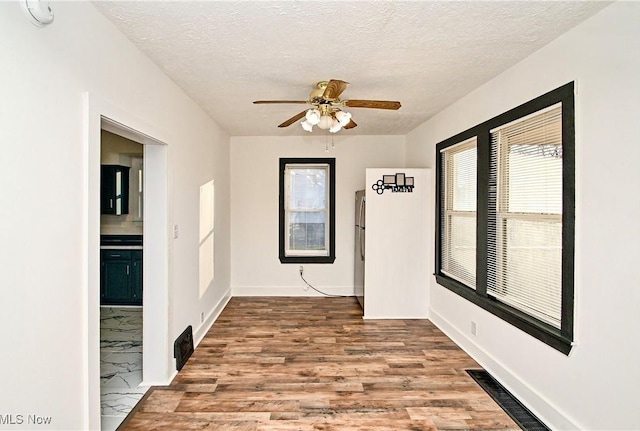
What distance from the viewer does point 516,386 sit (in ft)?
8.89

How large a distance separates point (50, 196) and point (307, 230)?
436cm

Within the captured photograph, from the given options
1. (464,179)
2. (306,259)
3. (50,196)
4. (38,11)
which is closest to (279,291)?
(306,259)

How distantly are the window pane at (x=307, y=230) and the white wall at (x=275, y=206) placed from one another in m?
0.26

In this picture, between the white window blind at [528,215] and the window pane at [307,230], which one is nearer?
the white window blind at [528,215]

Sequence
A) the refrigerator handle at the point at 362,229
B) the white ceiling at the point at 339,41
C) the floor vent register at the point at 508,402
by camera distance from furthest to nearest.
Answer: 1. the refrigerator handle at the point at 362,229
2. the floor vent register at the point at 508,402
3. the white ceiling at the point at 339,41

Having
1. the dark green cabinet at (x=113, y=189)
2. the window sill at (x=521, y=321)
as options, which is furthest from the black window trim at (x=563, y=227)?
the dark green cabinet at (x=113, y=189)

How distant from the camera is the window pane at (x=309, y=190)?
5.77 metres

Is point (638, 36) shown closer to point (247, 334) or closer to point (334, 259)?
point (247, 334)

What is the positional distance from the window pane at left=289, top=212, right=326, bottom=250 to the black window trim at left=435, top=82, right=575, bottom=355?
2524mm

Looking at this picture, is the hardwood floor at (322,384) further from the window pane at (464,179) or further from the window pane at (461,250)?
the window pane at (464,179)

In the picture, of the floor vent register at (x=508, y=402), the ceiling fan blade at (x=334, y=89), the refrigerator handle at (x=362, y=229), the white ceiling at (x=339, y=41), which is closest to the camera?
the white ceiling at (x=339, y=41)

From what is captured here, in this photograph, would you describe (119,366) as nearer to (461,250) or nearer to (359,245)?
(359,245)

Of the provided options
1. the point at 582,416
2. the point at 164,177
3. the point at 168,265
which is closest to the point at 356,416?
the point at 582,416

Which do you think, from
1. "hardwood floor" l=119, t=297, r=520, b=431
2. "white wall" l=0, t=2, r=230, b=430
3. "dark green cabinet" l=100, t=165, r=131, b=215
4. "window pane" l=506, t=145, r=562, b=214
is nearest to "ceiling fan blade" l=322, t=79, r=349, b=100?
"white wall" l=0, t=2, r=230, b=430
